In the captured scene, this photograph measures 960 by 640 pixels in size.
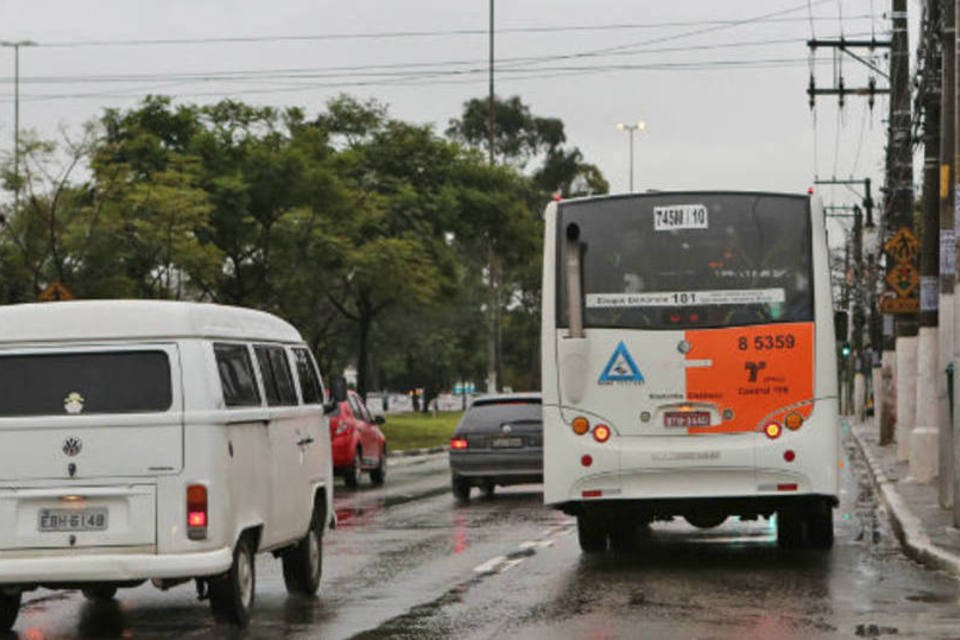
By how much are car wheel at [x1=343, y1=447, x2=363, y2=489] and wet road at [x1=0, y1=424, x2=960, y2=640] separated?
10647 mm

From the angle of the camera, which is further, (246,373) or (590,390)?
(590,390)

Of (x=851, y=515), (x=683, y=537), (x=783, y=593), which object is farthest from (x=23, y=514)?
(x=851, y=515)

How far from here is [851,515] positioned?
23109 mm

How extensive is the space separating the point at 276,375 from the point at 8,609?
239 centimetres

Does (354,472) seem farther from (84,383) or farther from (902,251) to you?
(84,383)

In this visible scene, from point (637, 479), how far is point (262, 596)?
360 cm

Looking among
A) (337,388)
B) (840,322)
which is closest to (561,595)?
(337,388)

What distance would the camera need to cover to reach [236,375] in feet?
39.9

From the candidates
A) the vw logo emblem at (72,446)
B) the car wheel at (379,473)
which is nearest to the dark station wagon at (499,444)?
the car wheel at (379,473)

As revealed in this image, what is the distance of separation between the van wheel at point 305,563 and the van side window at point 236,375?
1829 millimetres

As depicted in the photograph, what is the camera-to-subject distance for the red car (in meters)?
31.1

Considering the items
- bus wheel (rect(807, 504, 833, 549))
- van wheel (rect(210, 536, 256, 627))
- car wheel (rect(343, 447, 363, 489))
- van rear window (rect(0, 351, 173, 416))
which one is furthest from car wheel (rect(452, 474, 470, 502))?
van rear window (rect(0, 351, 173, 416))

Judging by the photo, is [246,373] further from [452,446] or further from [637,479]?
[452,446]

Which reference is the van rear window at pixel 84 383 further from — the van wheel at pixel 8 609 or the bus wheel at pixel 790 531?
the bus wheel at pixel 790 531
